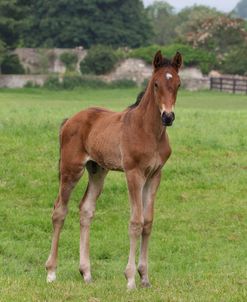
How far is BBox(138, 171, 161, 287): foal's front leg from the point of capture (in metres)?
8.78

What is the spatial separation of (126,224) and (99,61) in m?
55.2

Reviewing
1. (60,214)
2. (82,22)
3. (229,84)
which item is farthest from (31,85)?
(60,214)

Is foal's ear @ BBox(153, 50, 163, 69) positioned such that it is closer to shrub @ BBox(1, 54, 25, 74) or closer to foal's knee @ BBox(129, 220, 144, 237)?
foal's knee @ BBox(129, 220, 144, 237)

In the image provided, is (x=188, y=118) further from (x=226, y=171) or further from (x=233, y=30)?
(x=233, y=30)

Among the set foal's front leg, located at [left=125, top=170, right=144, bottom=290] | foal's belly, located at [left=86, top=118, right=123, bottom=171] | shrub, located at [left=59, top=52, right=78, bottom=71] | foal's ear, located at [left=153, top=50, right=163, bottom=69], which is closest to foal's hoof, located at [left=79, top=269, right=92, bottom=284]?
foal's front leg, located at [left=125, top=170, right=144, bottom=290]

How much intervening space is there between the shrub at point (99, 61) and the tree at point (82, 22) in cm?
680

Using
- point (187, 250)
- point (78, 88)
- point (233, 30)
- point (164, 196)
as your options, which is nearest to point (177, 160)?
point (164, 196)

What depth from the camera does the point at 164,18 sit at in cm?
13338

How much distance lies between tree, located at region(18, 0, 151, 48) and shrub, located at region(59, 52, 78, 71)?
4397 millimetres

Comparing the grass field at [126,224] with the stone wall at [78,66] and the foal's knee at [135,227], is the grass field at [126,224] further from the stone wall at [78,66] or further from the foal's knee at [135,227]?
the stone wall at [78,66]

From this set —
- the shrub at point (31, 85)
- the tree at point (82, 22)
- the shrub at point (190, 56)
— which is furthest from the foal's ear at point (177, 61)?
the tree at point (82, 22)

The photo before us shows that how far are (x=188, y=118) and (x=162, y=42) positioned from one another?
101607 mm

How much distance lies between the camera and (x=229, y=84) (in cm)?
5894

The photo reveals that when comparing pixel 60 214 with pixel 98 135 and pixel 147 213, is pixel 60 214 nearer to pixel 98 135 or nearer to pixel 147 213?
pixel 98 135
